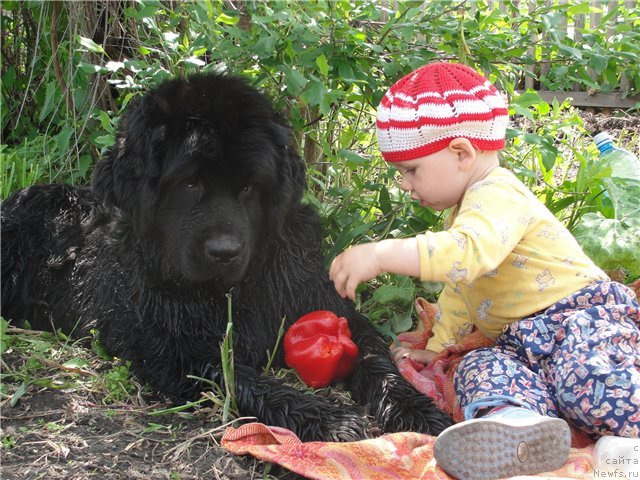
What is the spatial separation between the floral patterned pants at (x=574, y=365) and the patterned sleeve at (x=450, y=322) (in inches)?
Answer: 14.3

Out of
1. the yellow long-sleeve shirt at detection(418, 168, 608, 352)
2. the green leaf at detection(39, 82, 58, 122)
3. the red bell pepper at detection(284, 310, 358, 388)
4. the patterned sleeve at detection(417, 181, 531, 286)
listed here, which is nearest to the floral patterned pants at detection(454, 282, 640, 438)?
the yellow long-sleeve shirt at detection(418, 168, 608, 352)

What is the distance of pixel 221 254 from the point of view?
268 cm

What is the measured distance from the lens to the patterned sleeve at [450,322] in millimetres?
3137

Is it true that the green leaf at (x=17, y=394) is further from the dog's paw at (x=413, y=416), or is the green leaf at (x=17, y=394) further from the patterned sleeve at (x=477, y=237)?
the patterned sleeve at (x=477, y=237)

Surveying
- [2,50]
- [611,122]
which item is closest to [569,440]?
[2,50]

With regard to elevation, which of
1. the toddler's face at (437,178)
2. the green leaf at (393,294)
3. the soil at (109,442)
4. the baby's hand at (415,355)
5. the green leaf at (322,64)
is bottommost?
the baby's hand at (415,355)

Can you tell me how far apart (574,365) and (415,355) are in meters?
0.86

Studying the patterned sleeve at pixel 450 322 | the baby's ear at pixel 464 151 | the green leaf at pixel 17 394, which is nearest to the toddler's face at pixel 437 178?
the baby's ear at pixel 464 151

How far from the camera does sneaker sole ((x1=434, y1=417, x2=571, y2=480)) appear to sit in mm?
2143

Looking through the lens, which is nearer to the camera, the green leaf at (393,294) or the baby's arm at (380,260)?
the baby's arm at (380,260)

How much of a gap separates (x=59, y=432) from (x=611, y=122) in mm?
5865

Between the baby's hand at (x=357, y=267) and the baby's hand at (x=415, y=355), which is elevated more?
the baby's hand at (x=357, y=267)

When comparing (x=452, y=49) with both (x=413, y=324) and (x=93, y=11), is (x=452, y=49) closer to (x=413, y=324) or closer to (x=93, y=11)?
(x=413, y=324)

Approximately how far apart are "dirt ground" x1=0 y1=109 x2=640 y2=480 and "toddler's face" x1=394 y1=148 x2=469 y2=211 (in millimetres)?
1097
